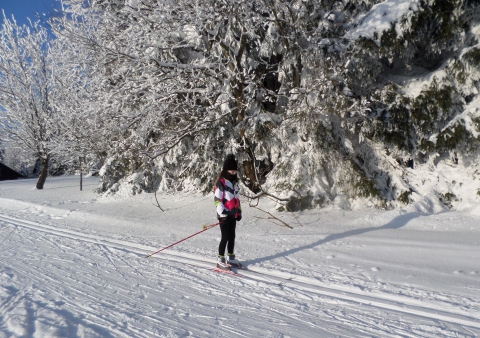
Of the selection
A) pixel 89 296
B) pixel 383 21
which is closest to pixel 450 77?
pixel 383 21

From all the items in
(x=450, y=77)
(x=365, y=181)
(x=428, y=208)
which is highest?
(x=450, y=77)

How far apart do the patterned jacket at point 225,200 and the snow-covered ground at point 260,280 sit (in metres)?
0.83

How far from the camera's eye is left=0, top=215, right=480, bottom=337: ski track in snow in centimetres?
321

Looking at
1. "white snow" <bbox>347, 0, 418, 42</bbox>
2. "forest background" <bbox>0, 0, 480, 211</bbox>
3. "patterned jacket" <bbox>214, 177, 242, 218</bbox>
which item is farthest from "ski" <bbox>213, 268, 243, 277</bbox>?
"white snow" <bbox>347, 0, 418, 42</bbox>

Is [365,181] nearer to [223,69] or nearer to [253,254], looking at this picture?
[253,254]

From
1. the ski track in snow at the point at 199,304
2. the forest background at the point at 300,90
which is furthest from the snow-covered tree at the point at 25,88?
the ski track in snow at the point at 199,304

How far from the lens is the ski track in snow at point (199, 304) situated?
3.21 meters

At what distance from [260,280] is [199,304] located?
3.42ft

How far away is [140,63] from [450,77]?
779 cm

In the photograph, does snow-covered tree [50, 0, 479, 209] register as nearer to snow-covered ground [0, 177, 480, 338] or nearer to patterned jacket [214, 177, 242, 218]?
snow-covered ground [0, 177, 480, 338]

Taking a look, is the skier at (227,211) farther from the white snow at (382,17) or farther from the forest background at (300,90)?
the white snow at (382,17)

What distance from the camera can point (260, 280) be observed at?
458 centimetres

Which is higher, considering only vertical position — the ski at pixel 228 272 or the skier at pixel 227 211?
the skier at pixel 227 211

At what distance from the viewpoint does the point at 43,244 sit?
682cm
